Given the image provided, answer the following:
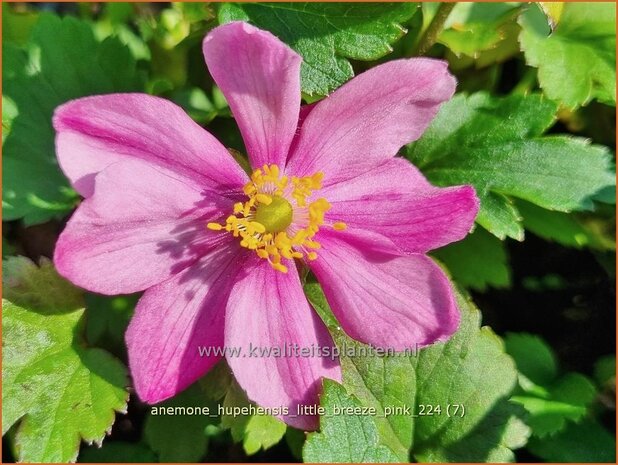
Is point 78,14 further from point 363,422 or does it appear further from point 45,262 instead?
point 363,422

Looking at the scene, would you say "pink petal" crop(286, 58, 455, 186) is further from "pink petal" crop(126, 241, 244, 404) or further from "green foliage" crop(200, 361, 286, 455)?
"green foliage" crop(200, 361, 286, 455)

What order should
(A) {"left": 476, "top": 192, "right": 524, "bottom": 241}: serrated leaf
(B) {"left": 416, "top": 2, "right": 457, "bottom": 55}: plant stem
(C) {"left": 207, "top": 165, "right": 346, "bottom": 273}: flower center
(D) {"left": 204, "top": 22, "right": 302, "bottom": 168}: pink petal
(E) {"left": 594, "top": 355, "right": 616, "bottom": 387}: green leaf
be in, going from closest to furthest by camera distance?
(D) {"left": 204, "top": 22, "right": 302, "bottom": 168}: pink petal → (C) {"left": 207, "top": 165, "right": 346, "bottom": 273}: flower center → (A) {"left": 476, "top": 192, "right": 524, "bottom": 241}: serrated leaf → (B) {"left": 416, "top": 2, "right": 457, "bottom": 55}: plant stem → (E) {"left": 594, "top": 355, "right": 616, "bottom": 387}: green leaf

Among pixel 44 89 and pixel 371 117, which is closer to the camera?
pixel 371 117

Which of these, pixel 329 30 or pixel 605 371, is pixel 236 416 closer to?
pixel 329 30

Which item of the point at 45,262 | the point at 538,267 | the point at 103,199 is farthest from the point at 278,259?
the point at 538,267

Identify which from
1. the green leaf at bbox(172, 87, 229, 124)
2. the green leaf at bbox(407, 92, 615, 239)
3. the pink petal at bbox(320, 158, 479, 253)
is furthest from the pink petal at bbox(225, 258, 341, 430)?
the green leaf at bbox(172, 87, 229, 124)

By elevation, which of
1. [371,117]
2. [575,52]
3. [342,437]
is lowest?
[342,437]

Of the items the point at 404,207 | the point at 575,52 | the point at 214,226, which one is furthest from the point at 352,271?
the point at 575,52
